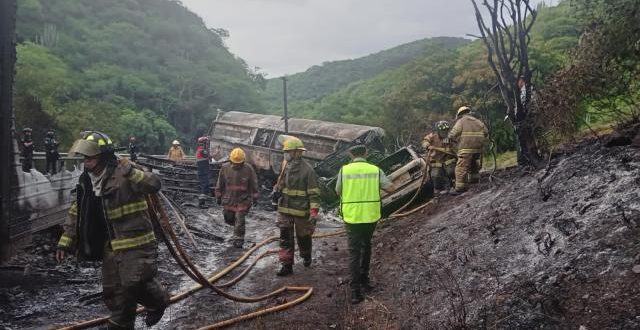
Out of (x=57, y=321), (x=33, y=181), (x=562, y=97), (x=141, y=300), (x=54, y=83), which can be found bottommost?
(x=57, y=321)

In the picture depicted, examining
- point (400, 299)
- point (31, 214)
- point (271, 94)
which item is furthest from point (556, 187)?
point (271, 94)

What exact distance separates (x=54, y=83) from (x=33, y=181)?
65.6 feet

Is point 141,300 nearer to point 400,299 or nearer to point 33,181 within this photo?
point 400,299

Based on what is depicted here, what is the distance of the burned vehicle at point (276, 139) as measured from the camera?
1327cm

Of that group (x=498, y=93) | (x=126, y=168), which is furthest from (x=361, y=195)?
(x=498, y=93)

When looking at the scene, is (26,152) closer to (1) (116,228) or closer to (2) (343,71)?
(1) (116,228)

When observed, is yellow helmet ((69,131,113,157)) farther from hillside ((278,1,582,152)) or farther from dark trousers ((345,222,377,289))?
hillside ((278,1,582,152))

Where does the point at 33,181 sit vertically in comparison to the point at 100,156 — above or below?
below

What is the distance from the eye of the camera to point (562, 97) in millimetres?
6277

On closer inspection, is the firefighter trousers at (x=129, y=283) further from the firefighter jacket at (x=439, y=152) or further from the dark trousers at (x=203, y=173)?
the dark trousers at (x=203, y=173)

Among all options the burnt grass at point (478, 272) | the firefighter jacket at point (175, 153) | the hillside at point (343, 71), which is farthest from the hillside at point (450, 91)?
the hillside at point (343, 71)

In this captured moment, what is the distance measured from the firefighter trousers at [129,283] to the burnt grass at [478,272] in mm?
895

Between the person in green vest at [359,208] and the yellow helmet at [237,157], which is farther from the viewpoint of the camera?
the yellow helmet at [237,157]

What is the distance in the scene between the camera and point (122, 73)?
37.4m
